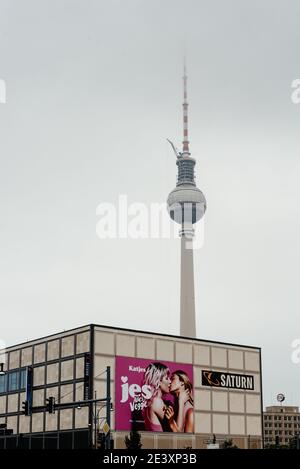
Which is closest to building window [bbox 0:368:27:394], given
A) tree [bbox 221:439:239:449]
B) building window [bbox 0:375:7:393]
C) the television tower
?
building window [bbox 0:375:7:393]

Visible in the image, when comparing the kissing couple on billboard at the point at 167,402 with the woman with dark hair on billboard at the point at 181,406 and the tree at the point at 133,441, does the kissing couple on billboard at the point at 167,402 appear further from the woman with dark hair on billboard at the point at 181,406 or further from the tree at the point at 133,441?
the tree at the point at 133,441

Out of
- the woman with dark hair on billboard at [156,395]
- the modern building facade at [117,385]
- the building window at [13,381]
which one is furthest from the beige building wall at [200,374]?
the building window at [13,381]

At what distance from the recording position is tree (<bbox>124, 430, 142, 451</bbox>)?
240 ft

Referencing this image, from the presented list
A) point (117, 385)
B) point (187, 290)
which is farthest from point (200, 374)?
point (187, 290)

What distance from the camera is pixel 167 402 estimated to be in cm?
8031

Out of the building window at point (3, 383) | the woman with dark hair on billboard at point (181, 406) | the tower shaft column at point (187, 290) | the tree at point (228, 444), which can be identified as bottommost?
the tree at point (228, 444)

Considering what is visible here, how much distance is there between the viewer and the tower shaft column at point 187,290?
173062 mm

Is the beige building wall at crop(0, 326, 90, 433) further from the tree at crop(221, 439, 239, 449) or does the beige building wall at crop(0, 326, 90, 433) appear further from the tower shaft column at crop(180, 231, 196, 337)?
the tower shaft column at crop(180, 231, 196, 337)

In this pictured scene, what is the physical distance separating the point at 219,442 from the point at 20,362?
23596 millimetres

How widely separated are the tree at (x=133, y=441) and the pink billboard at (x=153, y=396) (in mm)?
1979

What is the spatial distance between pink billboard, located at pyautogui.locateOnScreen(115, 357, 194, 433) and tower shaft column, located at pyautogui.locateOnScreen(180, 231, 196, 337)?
8507cm

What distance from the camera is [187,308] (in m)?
176

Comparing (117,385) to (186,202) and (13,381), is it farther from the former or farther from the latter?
(186,202)
